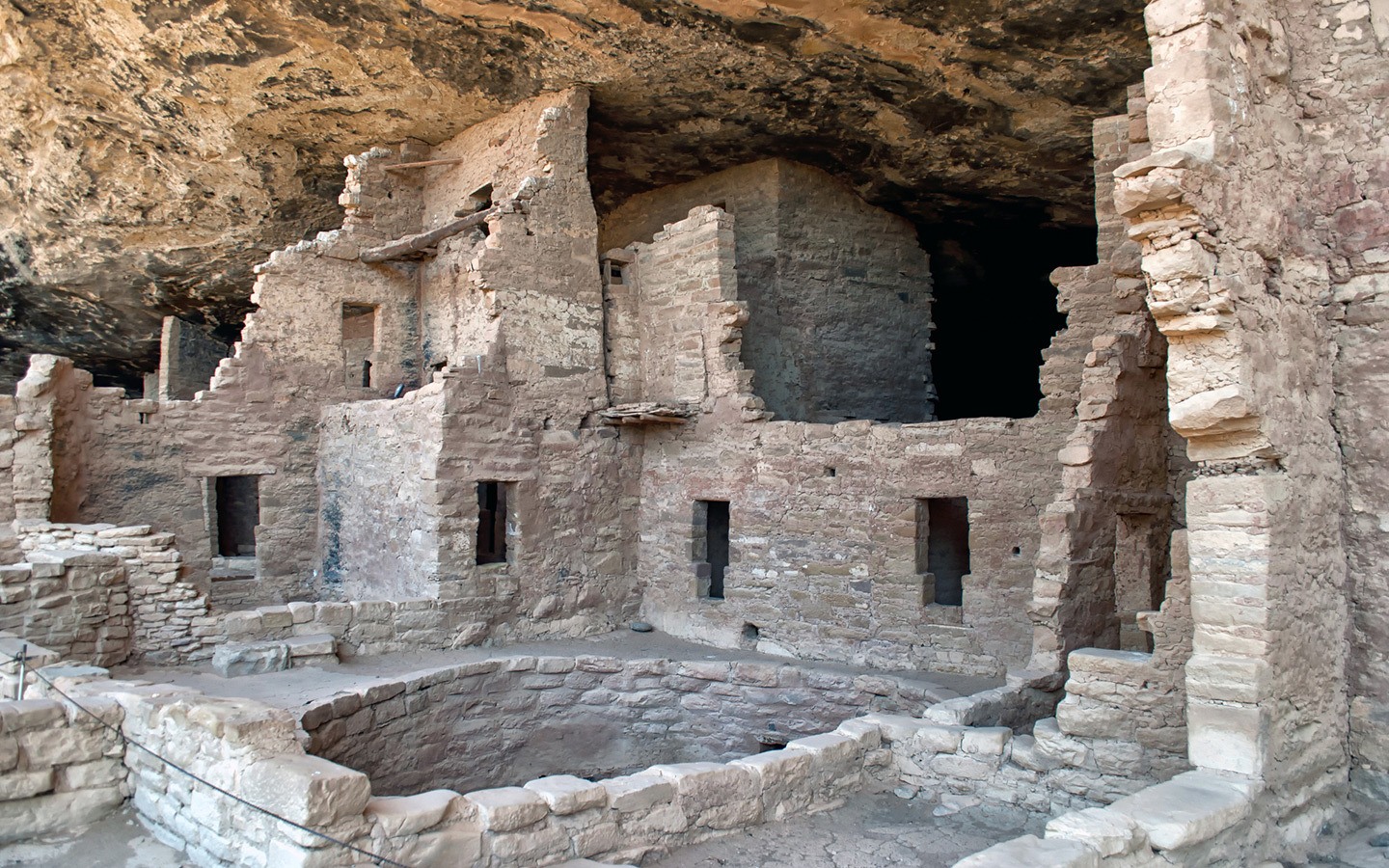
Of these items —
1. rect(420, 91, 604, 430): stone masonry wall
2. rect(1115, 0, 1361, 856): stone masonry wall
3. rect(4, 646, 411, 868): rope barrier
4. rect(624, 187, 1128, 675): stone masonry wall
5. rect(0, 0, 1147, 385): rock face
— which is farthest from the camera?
rect(420, 91, 604, 430): stone masonry wall

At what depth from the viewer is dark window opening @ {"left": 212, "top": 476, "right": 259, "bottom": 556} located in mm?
15359

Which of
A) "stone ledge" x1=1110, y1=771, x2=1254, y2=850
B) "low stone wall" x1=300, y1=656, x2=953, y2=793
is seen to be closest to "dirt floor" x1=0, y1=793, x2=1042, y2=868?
"stone ledge" x1=1110, y1=771, x2=1254, y2=850

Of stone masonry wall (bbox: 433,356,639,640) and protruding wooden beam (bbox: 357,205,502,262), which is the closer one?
stone masonry wall (bbox: 433,356,639,640)

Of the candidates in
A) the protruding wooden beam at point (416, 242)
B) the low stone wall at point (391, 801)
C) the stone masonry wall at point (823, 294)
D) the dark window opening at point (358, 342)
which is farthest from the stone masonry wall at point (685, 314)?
the low stone wall at point (391, 801)

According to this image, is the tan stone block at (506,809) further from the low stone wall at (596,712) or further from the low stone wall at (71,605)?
the low stone wall at (71,605)

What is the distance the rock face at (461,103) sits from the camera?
9873 millimetres

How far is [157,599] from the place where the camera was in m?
9.03

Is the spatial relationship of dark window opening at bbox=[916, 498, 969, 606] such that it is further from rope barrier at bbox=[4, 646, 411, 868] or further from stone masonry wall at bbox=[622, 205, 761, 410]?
rope barrier at bbox=[4, 646, 411, 868]

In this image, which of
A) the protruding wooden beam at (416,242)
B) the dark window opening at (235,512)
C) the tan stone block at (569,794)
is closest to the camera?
the tan stone block at (569,794)

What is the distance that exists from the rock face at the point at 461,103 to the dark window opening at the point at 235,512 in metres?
2.97

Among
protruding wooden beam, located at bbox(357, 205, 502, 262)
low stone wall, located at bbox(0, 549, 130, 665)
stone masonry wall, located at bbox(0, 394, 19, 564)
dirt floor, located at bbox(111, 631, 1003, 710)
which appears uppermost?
protruding wooden beam, located at bbox(357, 205, 502, 262)

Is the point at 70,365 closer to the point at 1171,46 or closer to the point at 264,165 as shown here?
the point at 264,165

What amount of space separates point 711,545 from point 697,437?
1880mm

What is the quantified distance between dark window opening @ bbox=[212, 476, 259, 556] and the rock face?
297 centimetres
